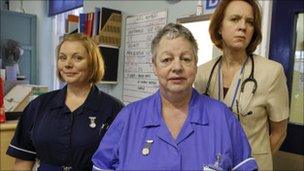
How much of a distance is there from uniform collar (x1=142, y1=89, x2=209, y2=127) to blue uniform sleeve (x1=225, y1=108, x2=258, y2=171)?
4.2 inches

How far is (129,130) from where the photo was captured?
4.02 feet

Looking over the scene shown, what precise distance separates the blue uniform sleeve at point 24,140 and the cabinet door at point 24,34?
3798 millimetres

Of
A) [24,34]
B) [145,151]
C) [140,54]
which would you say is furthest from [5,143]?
[24,34]

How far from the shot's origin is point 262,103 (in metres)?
1.47

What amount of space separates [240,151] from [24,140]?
1134mm

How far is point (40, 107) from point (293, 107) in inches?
62.8

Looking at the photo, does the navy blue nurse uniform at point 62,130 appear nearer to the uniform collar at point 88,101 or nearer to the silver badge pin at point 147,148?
the uniform collar at point 88,101

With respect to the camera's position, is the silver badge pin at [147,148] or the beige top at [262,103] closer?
the silver badge pin at [147,148]

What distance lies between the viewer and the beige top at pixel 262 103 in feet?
4.82

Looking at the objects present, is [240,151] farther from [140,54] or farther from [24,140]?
[140,54]

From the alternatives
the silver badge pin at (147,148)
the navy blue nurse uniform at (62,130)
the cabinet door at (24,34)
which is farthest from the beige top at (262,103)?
the cabinet door at (24,34)

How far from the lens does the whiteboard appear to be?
10.4ft

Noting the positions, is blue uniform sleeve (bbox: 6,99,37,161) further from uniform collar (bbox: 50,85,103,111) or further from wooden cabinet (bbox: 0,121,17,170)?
wooden cabinet (bbox: 0,121,17,170)

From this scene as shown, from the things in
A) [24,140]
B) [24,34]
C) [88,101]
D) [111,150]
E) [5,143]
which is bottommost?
[5,143]
